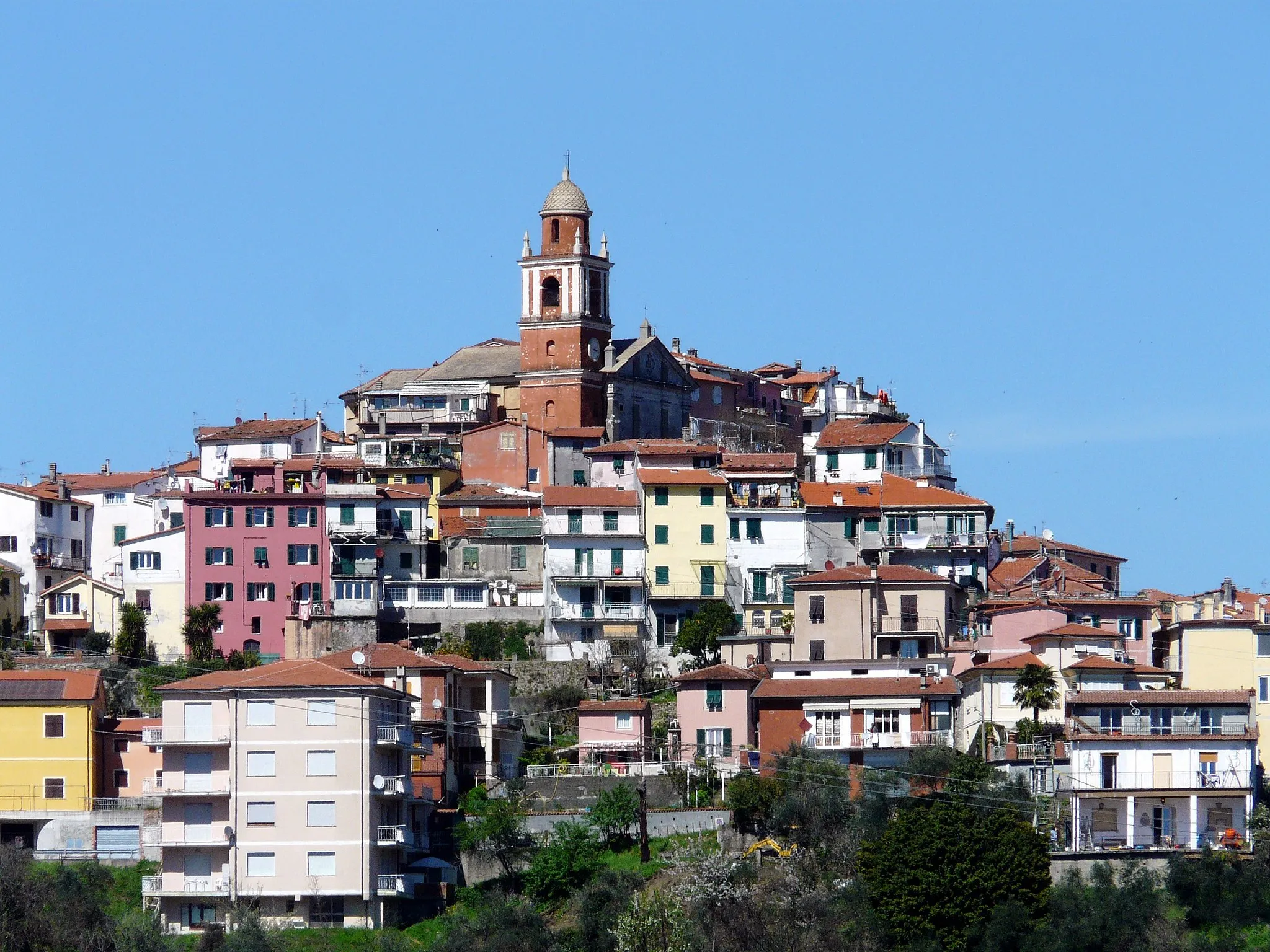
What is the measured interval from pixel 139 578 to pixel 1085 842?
39.6 meters

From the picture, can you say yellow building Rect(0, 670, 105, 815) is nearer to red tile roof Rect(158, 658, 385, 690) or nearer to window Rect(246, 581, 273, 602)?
red tile roof Rect(158, 658, 385, 690)

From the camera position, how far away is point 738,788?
8319 centimetres

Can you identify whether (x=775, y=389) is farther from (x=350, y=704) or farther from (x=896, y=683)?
(x=350, y=704)

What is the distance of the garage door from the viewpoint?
3440 inches

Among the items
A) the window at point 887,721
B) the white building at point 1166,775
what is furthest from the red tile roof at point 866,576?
the white building at point 1166,775

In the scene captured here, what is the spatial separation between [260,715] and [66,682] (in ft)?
31.8

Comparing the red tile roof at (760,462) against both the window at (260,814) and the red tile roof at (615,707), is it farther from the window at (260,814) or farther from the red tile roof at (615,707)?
the window at (260,814)

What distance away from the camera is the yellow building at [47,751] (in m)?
88.8

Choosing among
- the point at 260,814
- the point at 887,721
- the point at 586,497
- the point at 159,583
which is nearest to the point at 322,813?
the point at 260,814

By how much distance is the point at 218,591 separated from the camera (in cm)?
10512

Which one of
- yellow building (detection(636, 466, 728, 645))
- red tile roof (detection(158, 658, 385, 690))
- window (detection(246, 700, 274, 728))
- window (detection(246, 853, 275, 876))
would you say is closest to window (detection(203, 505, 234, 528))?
yellow building (detection(636, 466, 728, 645))

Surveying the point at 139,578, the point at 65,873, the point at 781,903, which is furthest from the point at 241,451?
the point at 781,903

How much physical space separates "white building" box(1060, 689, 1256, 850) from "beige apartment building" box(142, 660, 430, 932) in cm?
1830

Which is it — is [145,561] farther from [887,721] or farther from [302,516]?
[887,721]
